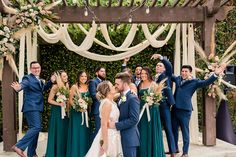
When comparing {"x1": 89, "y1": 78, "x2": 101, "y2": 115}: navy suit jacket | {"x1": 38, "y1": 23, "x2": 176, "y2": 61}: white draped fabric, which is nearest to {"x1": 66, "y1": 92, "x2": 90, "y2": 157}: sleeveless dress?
{"x1": 89, "y1": 78, "x2": 101, "y2": 115}: navy suit jacket

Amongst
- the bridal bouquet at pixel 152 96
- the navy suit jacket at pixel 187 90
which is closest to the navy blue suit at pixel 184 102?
the navy suit jacket at pixel 187 90

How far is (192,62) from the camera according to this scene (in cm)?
858

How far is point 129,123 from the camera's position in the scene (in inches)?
217

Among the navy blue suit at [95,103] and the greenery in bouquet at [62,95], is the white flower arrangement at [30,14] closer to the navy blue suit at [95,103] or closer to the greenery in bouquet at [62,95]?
→ the greenery in bouquet at [62,95]

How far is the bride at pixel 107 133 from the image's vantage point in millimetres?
5461

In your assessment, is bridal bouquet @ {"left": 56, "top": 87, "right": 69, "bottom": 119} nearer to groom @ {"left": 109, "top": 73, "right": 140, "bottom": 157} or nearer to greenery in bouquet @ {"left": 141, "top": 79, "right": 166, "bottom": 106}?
greenery in bouquet @ {"left": 141, "top": 79, "right": 166, "bottom": 106}

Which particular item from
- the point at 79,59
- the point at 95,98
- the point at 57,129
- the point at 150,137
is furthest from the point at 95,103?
the point at 79,59

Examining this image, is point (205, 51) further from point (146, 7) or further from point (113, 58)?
point (113, 58)

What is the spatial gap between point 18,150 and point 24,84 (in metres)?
1.02

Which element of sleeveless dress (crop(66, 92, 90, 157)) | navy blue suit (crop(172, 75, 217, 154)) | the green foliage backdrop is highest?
the green foliage backdrop

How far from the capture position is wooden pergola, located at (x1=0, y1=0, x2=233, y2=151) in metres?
7.90

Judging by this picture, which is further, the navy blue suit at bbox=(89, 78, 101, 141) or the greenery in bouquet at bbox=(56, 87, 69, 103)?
the navy blue suit at bbox=(89, 78, 101, 141)

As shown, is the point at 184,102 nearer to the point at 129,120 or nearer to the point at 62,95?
the point at 62,95

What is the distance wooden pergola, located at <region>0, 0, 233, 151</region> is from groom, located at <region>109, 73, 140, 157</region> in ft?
8.44
